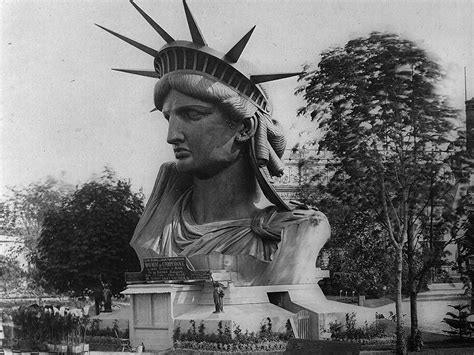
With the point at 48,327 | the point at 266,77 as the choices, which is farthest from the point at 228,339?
the point at 266,77

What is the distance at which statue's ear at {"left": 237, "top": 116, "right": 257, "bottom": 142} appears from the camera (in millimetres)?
19984

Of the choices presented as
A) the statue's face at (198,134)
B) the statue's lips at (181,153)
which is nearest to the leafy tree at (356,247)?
the statue's face at (198,134)

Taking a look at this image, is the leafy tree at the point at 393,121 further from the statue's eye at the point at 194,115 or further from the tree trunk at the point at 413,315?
the statue's eye at the point at 194,115

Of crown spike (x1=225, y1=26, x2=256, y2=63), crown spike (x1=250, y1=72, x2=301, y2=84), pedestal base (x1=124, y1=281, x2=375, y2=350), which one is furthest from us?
crown spike (x1=250, y1=72, x2=301, y2=84)

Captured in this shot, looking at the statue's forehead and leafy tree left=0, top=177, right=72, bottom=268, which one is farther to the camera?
leafy tree left=0, top=177, right=72, bottom=268

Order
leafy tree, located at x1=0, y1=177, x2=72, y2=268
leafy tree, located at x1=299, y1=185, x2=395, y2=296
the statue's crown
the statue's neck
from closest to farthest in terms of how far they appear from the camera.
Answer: the statue's crown → the statue's neck → leafy tree, located at x1=299, y1=185, x2=395, y2=296 → leafy tree, located at x1=0, y1=177, x2=72, y2=268

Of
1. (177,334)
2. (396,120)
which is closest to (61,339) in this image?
(177,334)

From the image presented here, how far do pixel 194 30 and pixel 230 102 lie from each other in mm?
2153

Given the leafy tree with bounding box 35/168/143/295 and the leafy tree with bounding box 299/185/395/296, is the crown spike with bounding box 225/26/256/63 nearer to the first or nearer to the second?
the leafy tree with bounding box 299/185/395/296

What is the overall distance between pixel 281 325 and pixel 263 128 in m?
5.54

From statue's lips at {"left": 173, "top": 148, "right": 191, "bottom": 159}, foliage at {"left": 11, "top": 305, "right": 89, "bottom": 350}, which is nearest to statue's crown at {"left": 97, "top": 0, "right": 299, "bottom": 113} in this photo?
statue's lips at {"left": 173, "top": 148, "right": 191, "bottom": 159}

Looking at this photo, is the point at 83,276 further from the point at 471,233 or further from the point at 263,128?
the point at 471,233

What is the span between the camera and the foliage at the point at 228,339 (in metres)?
17.0

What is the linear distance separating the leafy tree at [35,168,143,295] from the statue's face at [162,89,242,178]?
8501 millimetres
